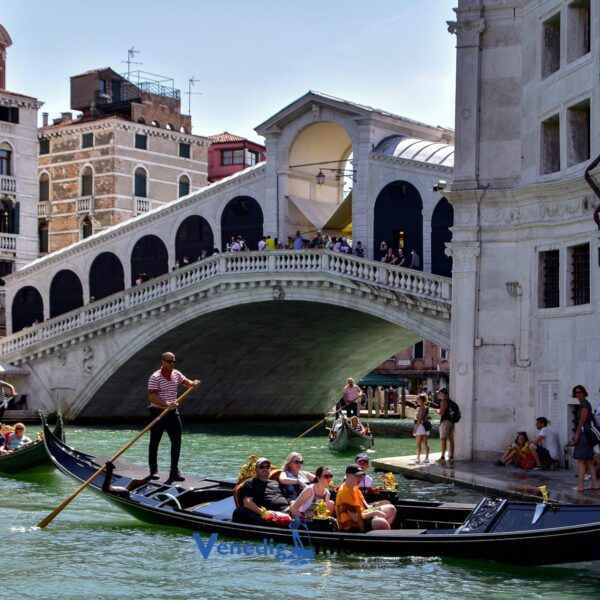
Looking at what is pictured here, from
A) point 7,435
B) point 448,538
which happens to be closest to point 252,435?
point 7,435

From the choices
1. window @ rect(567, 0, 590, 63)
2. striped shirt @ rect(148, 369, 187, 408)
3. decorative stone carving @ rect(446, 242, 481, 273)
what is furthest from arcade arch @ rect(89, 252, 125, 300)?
striped shirt @ rect(148, 369, 187, 408)

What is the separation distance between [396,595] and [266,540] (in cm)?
170

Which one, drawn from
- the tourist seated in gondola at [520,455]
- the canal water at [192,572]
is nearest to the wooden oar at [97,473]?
the canal water at [192,572]

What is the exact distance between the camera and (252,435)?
29.8 meters

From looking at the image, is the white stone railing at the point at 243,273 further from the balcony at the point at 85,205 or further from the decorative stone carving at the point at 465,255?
the balcony at the point at 85,205

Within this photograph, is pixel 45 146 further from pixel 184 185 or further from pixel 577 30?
pixel 577 30

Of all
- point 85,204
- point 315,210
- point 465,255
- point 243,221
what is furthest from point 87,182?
point 465,255

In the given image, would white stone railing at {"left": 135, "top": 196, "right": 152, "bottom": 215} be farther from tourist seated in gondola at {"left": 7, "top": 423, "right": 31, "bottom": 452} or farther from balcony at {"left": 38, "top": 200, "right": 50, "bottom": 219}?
tourist seated in gondola at {"left": 7, "top": 423, "right": 31, "bottom": 452}

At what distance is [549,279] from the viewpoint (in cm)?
1812

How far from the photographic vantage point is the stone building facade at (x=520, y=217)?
17453 mm

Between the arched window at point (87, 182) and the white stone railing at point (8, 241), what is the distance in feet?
13.6

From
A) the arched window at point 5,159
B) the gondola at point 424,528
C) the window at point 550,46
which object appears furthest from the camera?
the arched window at point 5,159

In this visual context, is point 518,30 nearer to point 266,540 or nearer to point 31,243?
point 266,540

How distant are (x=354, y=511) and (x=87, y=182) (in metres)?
31.5
